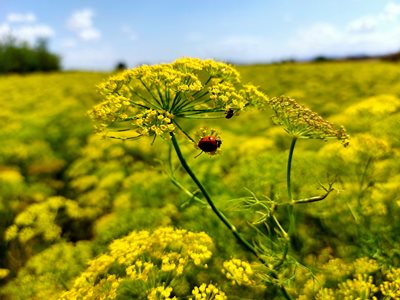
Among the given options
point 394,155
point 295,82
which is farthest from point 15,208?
point 295,82

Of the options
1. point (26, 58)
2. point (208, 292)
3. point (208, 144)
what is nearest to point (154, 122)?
point (208, 144)

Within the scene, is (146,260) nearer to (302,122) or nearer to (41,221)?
(302,122)

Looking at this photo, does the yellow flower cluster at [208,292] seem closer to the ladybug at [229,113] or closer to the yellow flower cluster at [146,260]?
the yellow flower cluster at [146,260]

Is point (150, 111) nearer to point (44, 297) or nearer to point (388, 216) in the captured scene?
point (44, 297)

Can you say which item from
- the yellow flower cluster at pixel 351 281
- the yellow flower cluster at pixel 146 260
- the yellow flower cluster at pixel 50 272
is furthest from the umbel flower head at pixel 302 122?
the yellow flower cluster at pixel 50 272

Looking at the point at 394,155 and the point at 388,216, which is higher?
the point at 394,155

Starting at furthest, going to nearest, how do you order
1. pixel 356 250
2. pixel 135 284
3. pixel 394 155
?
pixel 394 155, pixel 356 250, pixel 135 284

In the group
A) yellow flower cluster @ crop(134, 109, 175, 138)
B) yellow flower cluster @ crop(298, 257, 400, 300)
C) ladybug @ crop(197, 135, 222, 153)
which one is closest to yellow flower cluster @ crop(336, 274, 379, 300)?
yellow flower cluster @ crop(298, 257, 400, 300)
